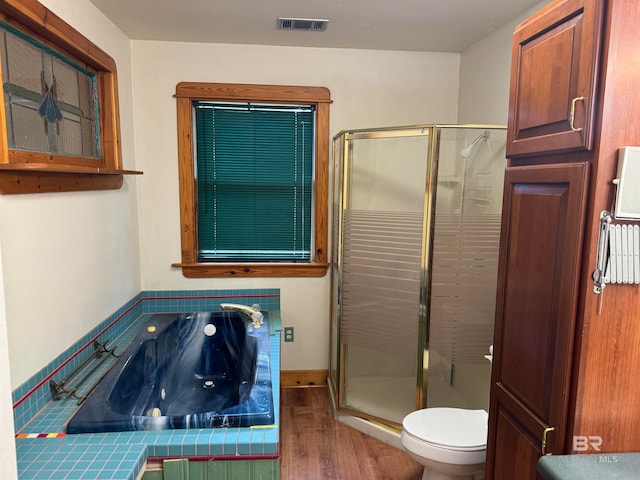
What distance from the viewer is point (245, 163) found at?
3.11 metres

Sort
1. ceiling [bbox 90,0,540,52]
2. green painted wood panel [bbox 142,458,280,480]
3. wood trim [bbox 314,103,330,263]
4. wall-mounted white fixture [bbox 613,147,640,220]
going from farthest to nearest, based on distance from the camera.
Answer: wood trim [bbox 314,103,330,263] → ceiling [bbox 90,0,540,52] → green painted wood panel [bbox 142,458,280,480] → wall-mounted white fixture [bbox 613,147,640,220]

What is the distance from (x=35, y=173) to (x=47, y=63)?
505 mm

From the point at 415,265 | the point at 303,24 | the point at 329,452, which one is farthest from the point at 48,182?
the point at 329,452

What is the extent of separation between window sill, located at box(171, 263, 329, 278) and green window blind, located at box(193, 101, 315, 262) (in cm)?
8

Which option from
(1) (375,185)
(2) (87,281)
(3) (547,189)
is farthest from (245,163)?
(3) (547,189)

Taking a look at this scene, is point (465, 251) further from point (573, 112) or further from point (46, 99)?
point (46, 99)

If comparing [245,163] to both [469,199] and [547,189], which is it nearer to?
[469,199]

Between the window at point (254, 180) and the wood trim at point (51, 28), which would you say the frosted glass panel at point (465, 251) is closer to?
the window at point (254, 180)

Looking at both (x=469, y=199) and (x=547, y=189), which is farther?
(x=469, y=199)

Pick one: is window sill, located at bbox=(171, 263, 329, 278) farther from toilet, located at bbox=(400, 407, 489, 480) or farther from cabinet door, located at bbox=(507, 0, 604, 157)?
cabinet door, located at bbox=(507, 0, 604, 157)

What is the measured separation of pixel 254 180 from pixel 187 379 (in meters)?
1.37

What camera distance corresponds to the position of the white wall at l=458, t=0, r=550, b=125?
2496 millimetres

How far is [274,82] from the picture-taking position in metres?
3.01

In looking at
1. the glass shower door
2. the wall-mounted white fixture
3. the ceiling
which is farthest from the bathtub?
the ceiling
